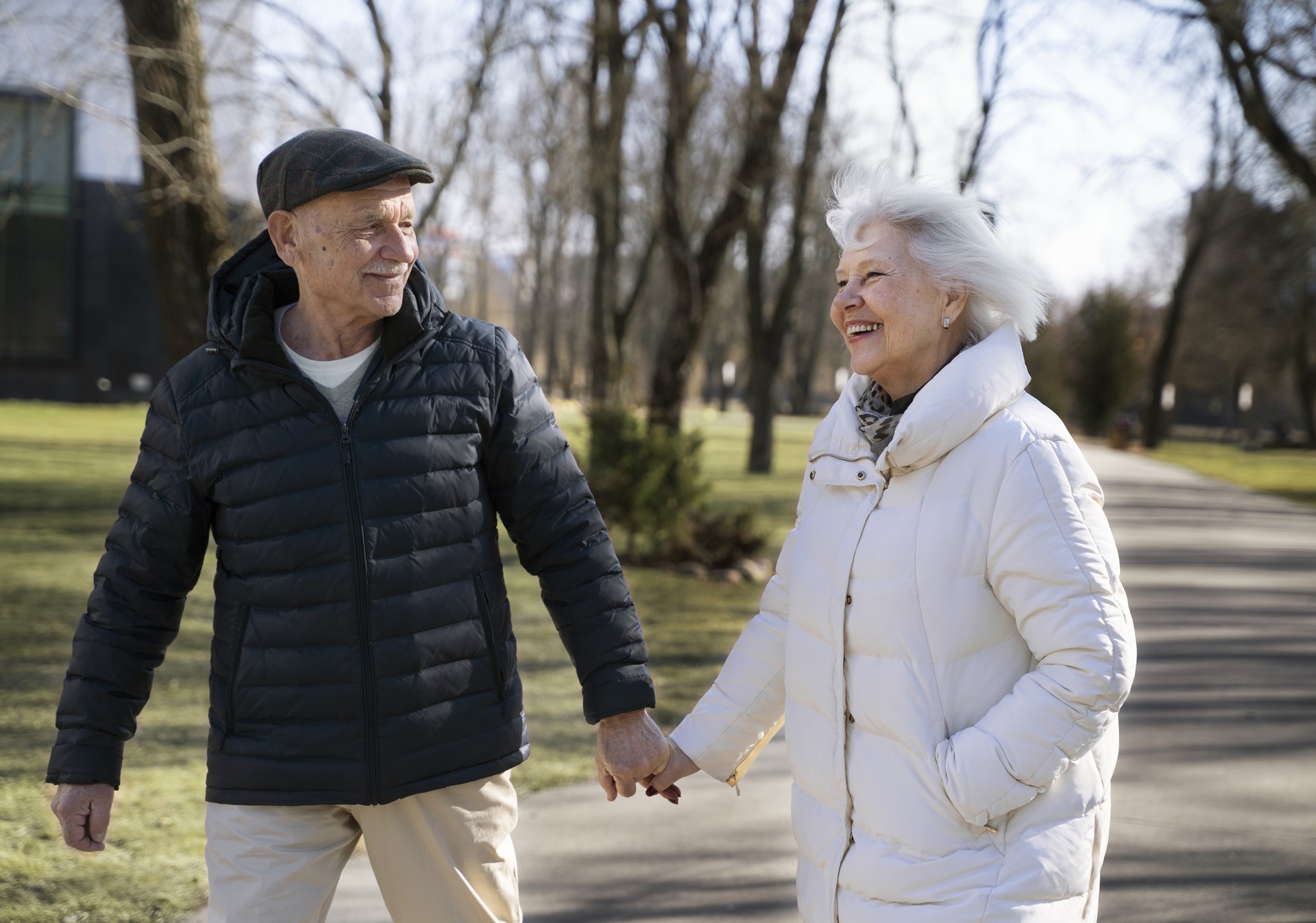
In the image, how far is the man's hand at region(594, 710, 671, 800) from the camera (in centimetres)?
276

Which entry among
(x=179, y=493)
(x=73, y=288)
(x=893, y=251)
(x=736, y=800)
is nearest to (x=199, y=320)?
(x=736, y=800)

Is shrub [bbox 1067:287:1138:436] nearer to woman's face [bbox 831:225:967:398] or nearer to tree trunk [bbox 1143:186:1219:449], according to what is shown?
tree trunk [bbox 1143:186:1219:449]

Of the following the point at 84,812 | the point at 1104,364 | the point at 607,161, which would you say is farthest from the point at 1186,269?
the point at 84,812

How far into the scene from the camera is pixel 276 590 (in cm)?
244

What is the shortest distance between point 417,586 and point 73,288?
122 ft

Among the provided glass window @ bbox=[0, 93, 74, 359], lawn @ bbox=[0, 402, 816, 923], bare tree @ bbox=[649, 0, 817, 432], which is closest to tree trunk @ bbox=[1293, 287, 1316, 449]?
lawn @ bbox=[0, 402, 816, 923]

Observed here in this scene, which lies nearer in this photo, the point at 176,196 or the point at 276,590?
the point at 276,590

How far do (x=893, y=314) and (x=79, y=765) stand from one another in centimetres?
188

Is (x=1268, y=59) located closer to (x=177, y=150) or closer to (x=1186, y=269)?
(x=177, y=150)

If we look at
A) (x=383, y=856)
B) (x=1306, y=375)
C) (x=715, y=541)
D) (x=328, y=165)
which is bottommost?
(x=715, y=541)

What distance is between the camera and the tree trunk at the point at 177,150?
312 inches

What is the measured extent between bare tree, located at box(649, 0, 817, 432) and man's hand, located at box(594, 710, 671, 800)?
1004cm

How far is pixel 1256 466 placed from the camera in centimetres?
3525

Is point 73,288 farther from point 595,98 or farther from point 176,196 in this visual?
point 176,196
